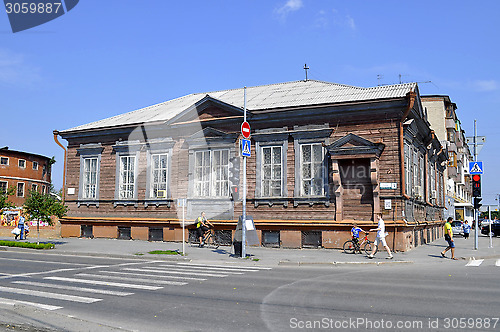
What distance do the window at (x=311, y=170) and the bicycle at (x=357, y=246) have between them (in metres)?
2.77

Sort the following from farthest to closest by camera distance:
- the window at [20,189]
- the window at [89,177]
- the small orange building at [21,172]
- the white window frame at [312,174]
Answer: the window at [20,189] → the small orange building at [21,172] → the window at [89,177] → the white window frame at [312,174]

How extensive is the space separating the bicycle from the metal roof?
6.46 m

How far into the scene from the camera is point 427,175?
90.5ft

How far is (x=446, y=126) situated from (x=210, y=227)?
43995 millimetres

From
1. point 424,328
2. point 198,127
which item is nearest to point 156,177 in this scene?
point 198,127

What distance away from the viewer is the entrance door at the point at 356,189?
2094 cm

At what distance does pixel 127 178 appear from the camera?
26766mm

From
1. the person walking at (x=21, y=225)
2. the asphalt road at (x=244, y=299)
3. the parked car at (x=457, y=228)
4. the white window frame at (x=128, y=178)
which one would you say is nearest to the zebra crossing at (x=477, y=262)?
the asphalt road at (x=244, y=299)

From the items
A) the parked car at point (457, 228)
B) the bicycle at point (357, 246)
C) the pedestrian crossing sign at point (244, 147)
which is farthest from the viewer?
the parked car at point (457, 228)

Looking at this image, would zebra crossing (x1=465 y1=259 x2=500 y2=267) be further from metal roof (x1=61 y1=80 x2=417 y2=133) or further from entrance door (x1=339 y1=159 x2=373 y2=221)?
metal roof (x1=61 y1=80 x2=417 y2=133)

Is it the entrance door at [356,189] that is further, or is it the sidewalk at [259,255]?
the entrance door at [356,189]

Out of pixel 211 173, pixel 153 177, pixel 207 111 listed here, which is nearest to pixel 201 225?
pixel 211 173

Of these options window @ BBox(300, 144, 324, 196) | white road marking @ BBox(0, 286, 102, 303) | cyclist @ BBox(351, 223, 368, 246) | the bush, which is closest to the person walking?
the bush

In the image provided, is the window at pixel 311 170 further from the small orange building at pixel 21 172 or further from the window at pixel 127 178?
the small orange building at pixel 21 172
